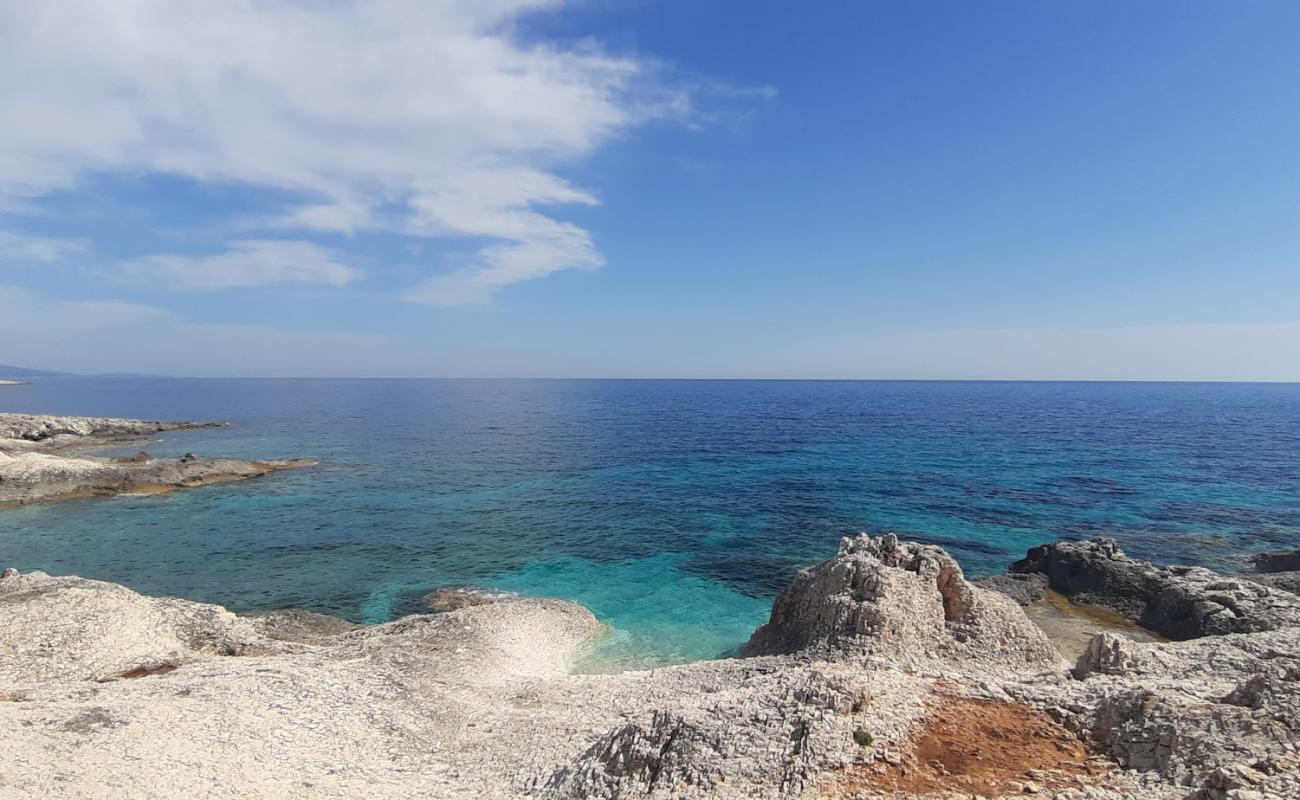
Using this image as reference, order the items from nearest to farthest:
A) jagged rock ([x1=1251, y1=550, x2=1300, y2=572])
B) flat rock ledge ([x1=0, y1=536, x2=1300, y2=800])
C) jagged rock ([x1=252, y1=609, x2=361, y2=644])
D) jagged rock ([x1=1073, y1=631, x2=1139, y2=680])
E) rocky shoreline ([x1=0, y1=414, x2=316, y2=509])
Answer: flat rock ledge ([x1=0, y1=536, x2=1300, y2=800]) → jagged rock ([x1=1073, y1=631, x2=1139, y2=680]) → jagged rock ([x1=252, y1=609, x2=361, y2=644]) → jagged rock ([x1=1251, y1=550, x2=1300, y2=572]) → rocky shoreline ([x1=0, y1=414, x2=316, y2=509])

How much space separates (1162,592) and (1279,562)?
1298cm

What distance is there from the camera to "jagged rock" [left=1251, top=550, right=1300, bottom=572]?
33.7 meters

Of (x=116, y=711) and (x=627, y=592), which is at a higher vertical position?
(x=116, y=711)

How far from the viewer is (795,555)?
39438 mm

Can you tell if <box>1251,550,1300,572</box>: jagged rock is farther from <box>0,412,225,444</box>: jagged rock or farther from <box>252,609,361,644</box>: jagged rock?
<box>0,412,225,444</box>: jagged rock

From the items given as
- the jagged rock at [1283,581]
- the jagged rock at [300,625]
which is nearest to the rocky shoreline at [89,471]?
the jagged rock at [300,625]

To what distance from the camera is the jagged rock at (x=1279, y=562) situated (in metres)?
33.7

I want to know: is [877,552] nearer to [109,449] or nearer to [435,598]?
[435,598]

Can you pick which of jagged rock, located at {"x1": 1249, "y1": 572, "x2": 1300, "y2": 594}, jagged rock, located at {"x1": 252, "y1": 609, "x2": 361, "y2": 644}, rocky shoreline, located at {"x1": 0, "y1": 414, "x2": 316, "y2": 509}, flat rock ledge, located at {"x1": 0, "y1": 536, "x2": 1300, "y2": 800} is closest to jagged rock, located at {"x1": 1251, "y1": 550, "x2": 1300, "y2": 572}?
jagged rock, located at {"x1": 1249, "y1": 572, "x2": 1300, "y2": 594}

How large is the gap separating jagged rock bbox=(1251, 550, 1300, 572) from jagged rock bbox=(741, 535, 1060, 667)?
2402 centimetres

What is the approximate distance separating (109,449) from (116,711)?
8081 centimetres

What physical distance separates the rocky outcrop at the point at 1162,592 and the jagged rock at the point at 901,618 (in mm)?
9397

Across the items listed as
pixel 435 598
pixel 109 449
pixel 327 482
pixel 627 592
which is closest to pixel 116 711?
pixel 435 598

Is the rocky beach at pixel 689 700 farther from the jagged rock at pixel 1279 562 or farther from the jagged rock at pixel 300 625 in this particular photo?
the jagged rock at pixel 1279 562
